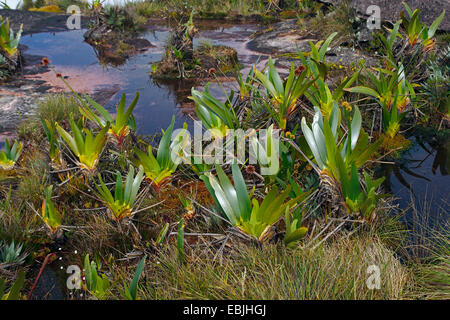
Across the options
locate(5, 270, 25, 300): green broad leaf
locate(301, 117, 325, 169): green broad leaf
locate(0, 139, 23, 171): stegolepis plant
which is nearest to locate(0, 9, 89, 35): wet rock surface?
locate(0, 139, 23, 171): stegolepis plant

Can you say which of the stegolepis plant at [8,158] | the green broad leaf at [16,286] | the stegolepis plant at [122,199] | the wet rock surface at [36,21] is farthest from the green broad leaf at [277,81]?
the wet rock surface at [36,21]

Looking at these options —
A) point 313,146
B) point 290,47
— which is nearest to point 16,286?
point 313,146

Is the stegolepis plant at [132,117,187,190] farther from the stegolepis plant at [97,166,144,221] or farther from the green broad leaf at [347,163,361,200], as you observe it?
the green broad leaf at [347,163,361,200]

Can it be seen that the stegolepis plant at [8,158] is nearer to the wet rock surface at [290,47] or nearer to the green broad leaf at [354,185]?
the green broad leaf at [354,185]

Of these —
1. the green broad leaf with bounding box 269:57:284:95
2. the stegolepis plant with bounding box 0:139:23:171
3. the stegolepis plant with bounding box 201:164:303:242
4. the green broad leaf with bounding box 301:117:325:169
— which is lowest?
the stegolepis plant with bounding box 0:139:23:171

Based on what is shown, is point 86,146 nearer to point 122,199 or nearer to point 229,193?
point 122,199

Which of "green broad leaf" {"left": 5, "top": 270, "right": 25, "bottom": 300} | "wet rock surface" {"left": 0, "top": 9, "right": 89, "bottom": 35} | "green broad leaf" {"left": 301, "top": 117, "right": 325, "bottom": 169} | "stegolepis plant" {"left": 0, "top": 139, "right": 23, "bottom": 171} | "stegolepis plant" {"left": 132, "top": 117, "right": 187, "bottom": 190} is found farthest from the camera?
"wet rock surface" {"left": 0, "top": 9, "right": 89, "bottom": 35}

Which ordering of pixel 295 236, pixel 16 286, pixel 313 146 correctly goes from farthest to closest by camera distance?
1. pixel 313 146
2. pixel 295 236
3. pixel 16 286

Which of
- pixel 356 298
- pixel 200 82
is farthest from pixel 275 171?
pixel 200 82

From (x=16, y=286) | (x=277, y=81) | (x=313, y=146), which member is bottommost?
(x=16, y=286)

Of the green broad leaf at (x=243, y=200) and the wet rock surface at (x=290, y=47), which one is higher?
the wet rock surface at (x=290, y=47)

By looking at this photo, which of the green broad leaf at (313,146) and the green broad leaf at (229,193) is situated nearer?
the green broad leaf at (229,193)

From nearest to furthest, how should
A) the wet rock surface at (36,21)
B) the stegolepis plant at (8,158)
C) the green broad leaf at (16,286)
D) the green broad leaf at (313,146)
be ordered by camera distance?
the green broad leaf at (16,286) → the green broad leaf at (313,146) → the stegolepis plant at (8,158) → the wet rock surface at (36,21)

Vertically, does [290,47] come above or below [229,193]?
above
